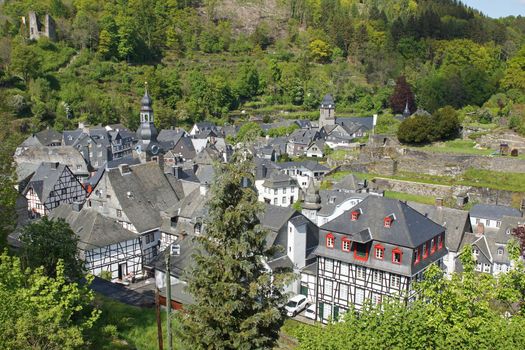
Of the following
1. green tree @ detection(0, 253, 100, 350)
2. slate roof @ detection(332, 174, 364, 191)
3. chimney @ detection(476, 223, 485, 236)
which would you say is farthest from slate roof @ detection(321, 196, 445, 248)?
slate roof @ detection(332, 174, 364, 191)

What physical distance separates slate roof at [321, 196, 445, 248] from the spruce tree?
12.4 meters

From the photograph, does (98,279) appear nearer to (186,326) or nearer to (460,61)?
(186,326)

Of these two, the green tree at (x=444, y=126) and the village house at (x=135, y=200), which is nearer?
the village house at (x=135, y=200)

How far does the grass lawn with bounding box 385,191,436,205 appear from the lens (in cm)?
4438

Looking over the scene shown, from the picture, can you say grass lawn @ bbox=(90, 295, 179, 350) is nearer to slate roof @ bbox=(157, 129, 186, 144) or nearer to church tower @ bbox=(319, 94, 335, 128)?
slate roof @ bbox=(157, 129, 186, 144)

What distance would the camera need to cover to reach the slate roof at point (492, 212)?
122 ft

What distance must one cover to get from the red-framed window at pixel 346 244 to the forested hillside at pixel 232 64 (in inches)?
1636

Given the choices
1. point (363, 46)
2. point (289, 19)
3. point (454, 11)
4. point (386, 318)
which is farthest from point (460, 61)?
point (386, 318)

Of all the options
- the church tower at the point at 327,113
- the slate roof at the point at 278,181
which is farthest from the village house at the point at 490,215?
the church tower at the point at 327,113

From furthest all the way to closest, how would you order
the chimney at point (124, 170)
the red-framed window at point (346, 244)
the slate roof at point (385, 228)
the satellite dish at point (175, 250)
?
the chimney at point (124, 170), the satellite dish at point (175, 250), the red-framed window at point (346, 244), the slate roof at point (385, 228)

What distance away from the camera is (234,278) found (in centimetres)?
1391

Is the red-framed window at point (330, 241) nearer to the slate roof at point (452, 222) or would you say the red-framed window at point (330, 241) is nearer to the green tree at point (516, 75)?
the slate roof at point (452, 222)

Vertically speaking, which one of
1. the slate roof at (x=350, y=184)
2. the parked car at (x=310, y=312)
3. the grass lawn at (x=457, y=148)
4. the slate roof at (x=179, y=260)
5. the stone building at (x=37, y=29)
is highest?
the stone building at (x=37, y=29)

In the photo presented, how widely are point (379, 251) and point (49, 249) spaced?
50.0 ft
